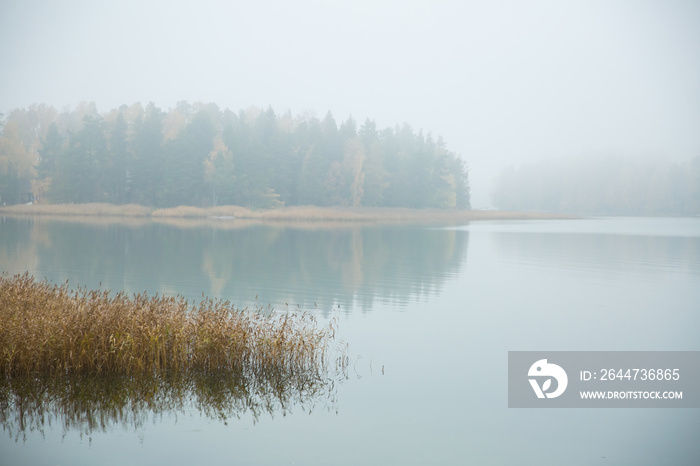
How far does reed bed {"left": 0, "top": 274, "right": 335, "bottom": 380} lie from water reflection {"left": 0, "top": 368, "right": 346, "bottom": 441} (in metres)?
0.18

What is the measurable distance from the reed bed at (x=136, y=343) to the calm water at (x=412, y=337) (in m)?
1.31

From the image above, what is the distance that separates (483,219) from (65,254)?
71820mm

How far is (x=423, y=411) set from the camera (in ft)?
26.5

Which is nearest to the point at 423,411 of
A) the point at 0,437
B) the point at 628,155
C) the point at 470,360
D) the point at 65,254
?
the point at 470,360

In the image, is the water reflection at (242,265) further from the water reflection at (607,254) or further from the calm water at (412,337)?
the water reflection at (607,254)

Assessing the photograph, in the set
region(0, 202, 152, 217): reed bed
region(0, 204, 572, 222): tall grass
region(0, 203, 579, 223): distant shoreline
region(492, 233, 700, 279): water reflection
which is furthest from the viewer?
region(0, 204, 572, 222): tall grass

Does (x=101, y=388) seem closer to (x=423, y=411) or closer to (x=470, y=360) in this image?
(x=423, y=411)

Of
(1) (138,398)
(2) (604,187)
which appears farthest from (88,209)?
(2) (604,187)

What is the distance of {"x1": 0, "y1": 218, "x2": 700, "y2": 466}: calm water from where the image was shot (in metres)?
6.71

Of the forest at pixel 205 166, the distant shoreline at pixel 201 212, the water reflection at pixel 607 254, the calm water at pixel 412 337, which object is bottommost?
the calm water at pixel 412 337

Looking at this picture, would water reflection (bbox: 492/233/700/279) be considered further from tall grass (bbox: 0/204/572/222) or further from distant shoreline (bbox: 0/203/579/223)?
distant shoreline (bbox: 0/203/579/223)

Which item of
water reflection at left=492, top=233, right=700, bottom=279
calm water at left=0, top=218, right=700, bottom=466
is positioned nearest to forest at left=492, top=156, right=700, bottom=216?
water reflection at left=492, top=233, right=700, bottom=279

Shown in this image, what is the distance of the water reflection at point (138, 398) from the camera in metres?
7.03

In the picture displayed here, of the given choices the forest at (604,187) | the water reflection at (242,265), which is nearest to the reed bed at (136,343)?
the water reflection at (242,265)
